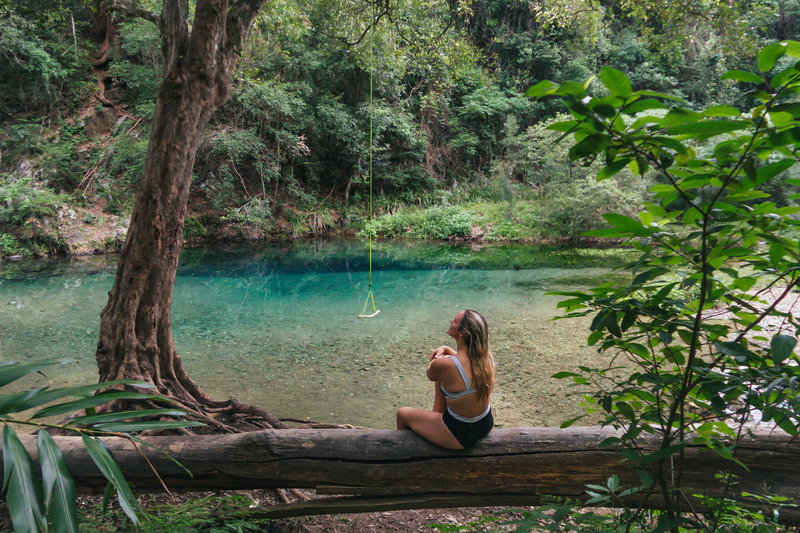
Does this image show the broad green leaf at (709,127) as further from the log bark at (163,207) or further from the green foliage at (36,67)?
the green foliage at (36,67)

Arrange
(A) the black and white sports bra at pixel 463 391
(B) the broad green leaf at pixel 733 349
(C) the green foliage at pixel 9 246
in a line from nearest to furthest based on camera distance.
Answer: (B) the broad green leaf at pixel 733 349 → (A) the black and white sports bra at pixel 463 391 → (C) the green foliage at pixel 9 246

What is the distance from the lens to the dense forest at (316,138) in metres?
12.8

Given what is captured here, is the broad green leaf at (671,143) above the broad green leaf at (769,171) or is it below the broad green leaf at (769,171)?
above

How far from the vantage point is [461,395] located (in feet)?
7.35

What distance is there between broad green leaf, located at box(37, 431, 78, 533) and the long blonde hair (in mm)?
1744

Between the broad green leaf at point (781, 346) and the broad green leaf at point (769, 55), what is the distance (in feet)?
1.55

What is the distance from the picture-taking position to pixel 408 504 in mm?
2154

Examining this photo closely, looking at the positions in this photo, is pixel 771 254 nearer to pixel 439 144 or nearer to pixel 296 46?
pixel 296 46

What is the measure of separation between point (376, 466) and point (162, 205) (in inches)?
85.9

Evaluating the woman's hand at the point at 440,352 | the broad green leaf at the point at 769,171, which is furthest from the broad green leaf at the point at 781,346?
the woman's hand at the point at 440,352

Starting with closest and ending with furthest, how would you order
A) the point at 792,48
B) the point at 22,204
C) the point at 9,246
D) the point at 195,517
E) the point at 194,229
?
the point at 792,48 < the point at 195,517 < the point at 9,246 < the point at 22,204 < the point at 194,229

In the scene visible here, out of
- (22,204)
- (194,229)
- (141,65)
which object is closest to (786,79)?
(22,204)

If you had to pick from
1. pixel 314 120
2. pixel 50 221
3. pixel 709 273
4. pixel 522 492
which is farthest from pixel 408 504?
pixel 314 120

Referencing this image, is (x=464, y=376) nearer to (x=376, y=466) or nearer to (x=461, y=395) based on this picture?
(x=461, y=395)
